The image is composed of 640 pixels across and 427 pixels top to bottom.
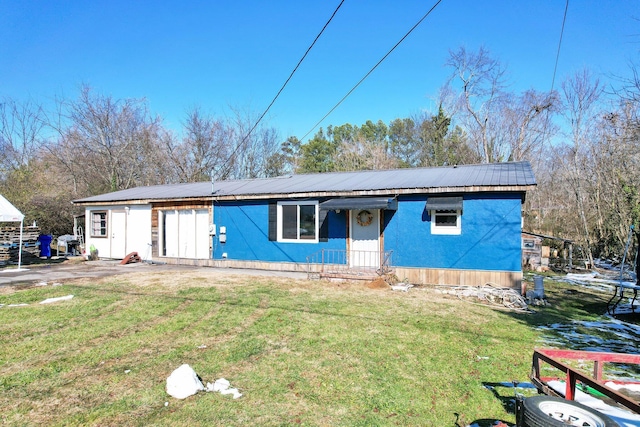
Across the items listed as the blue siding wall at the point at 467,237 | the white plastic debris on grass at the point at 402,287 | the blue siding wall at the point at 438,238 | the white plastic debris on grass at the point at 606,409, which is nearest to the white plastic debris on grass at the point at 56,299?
the blue siding wall at the point at 438,238

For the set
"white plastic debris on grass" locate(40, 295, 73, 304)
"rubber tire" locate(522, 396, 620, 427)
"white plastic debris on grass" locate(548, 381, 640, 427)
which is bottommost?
"white plastic debris on grass" locate(548, 381, 640, 427)

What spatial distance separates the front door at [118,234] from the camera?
14867 millimetres

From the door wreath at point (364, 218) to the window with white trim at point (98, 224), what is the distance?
1149 cm

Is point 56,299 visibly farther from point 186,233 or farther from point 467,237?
point 467,237

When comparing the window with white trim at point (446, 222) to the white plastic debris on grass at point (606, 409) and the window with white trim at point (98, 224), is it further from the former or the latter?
the window with white trim at point (98, 224)

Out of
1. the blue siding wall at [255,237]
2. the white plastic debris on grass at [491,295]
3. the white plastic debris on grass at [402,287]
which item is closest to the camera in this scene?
the white plastic debris on grass at [491,295]

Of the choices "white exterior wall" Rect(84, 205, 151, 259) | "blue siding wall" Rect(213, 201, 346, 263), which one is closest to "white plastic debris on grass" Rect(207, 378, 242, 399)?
"blue siding wall" Rect(213, 201, 346, 263)

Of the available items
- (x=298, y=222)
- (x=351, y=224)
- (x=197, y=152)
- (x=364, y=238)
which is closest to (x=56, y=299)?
(x=298, y=222)

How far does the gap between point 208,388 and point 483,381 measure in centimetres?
302

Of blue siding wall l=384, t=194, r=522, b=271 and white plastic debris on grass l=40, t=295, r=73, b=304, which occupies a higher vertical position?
blue siding wall l=384, t=194, r=522, b=271

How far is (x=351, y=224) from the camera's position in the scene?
429 inches

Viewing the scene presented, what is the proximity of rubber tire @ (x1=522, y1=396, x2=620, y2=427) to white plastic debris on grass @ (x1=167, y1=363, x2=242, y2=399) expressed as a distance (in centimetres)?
256

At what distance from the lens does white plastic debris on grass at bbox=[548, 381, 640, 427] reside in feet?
8.99

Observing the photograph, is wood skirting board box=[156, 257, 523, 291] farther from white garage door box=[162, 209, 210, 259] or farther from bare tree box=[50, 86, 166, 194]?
bare tree box=[50, 86, 166, 194]
